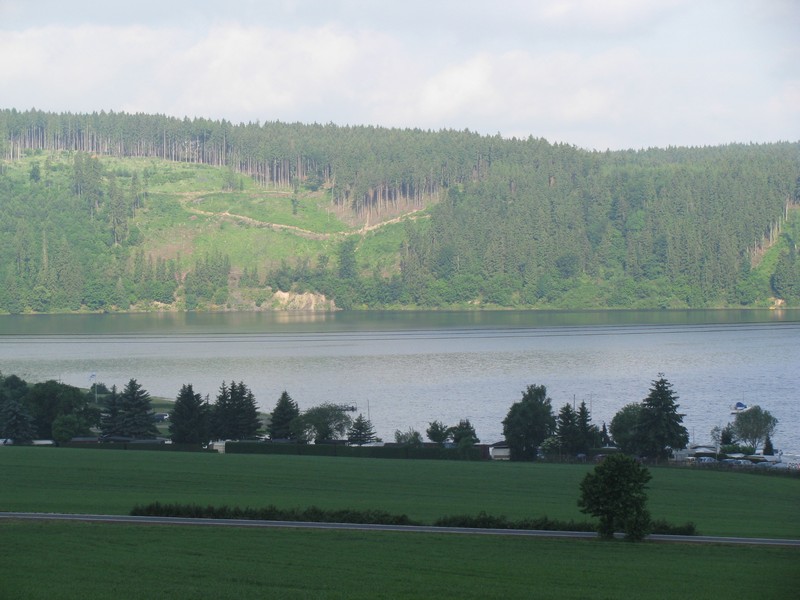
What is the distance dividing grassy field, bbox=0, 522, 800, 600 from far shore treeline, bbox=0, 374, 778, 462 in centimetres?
3290

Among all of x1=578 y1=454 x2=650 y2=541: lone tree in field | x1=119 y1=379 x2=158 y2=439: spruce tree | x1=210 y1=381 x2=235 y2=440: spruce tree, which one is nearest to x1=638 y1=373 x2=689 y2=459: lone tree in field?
x1=210 y1=381 x2=235 y2=440: spruce tree

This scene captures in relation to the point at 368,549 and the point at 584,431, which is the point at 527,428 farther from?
the point at 368,549

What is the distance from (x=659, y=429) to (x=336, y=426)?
23.1 metres

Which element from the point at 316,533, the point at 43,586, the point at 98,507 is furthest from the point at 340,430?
the point at 43,586

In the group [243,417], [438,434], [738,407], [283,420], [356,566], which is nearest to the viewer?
[356,566]

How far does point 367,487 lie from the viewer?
175 feet

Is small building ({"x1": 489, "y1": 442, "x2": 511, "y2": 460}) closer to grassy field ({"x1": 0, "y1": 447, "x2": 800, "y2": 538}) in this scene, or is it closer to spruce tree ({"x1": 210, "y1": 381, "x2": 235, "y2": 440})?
grassy field ({"x1": 0, "y1": 447, "x2": 800, "y2": 538})

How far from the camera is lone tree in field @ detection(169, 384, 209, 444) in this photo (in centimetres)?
7494

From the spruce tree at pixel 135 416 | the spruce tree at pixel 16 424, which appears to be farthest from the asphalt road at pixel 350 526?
the spruce tree at pixel 16 424

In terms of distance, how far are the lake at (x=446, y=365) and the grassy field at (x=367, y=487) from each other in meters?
22.8

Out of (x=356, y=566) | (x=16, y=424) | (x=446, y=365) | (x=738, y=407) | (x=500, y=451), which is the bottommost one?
(x=356, y=566)

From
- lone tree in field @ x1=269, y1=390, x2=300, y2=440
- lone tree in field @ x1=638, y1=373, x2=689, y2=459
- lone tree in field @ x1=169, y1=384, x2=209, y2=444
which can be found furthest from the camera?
lone tree in field @ x1=269, y1=390, x2=300, y2=440

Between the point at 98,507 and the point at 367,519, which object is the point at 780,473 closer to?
the point at 367,519

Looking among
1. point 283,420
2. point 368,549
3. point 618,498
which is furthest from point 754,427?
point 368,549
